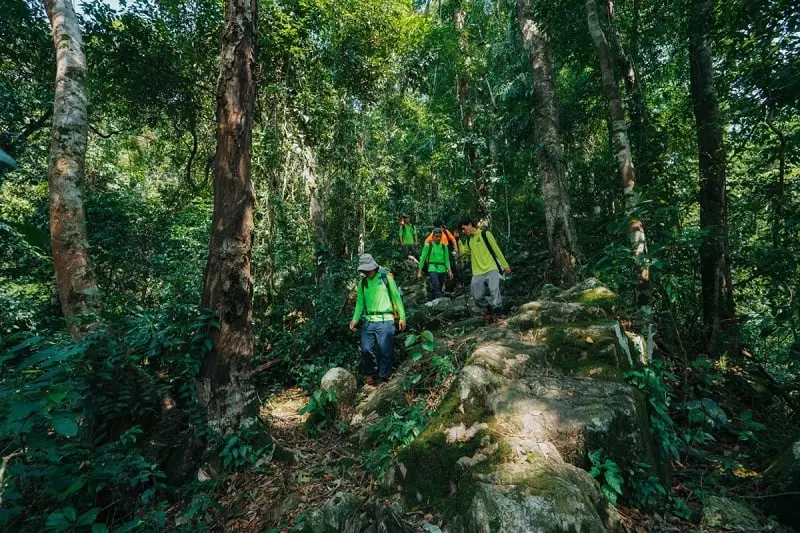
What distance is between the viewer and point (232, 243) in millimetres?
5203

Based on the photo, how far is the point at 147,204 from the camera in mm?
10156

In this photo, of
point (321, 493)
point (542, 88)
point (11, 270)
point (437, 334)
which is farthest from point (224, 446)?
point (542, 88)

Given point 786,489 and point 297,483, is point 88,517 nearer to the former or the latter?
point 297,483

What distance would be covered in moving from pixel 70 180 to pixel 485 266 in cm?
643

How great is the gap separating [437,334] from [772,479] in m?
4.63

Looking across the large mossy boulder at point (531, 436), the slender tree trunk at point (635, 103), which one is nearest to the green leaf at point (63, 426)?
the large mossy boulder at point (531, 436)

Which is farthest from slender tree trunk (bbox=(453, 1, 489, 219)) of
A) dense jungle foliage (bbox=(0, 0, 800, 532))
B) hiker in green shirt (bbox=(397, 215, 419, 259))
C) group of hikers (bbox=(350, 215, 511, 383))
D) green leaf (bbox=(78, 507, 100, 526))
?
green leaf (bbox=(78, 507, 100, 526))

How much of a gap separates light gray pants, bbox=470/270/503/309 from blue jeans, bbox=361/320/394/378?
208 cm

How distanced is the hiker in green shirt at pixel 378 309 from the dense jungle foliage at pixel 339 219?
1.19 metres

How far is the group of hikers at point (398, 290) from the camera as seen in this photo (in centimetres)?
657

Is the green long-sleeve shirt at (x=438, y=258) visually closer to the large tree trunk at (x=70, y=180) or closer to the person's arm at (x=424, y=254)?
the person's arm at (x=424, y=254)

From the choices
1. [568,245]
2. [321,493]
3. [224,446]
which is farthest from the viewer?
[568,245]

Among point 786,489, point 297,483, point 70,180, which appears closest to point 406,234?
point 70,180

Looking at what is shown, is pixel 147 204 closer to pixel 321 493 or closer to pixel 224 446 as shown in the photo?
pixel 224 446
